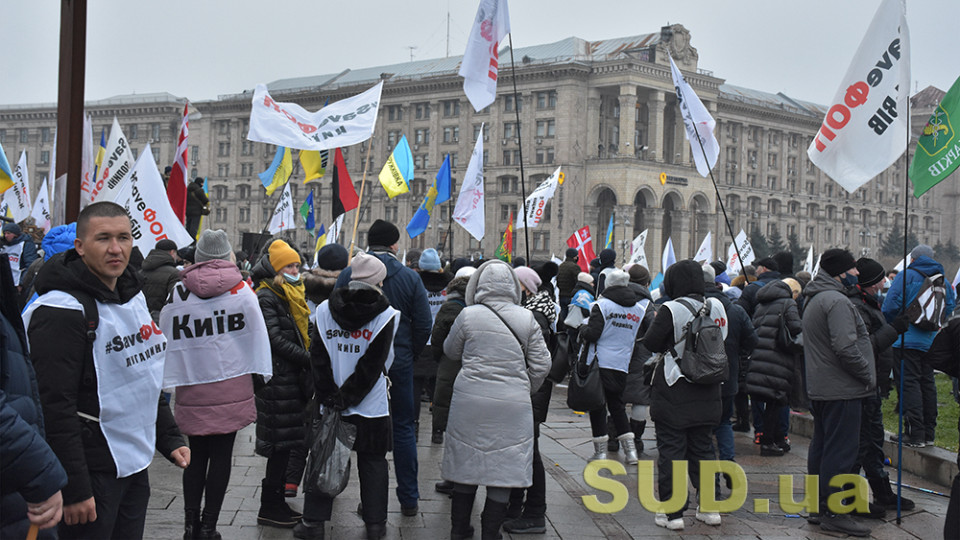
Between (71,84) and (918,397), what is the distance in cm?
877

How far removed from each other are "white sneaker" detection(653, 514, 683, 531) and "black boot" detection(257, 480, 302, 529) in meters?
2.69

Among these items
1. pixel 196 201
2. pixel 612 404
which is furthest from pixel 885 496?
pixel 196 201

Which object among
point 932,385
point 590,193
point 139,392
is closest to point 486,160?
point 590,193

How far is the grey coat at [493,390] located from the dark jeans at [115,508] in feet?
7.44

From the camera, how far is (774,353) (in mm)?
9609

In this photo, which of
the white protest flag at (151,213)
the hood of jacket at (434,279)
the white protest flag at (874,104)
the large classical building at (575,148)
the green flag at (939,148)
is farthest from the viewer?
the large classical building at (575,148)

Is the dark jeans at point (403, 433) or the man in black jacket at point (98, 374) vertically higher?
the man in black jacket at point (98, 374)

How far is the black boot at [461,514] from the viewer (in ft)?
20.2

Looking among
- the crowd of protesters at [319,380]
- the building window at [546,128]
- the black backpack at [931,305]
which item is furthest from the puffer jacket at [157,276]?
the building window at [546,128]

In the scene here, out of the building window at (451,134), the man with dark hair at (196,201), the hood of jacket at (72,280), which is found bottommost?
the hood of jacket at (72,280)

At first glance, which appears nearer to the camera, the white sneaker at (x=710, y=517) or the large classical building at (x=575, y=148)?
the white sneaker at (x=710, y=517)

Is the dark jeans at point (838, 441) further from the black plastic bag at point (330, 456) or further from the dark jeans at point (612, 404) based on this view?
the black plastic bag at point (330, 456)

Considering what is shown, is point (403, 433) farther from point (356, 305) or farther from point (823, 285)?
point (823, 285)

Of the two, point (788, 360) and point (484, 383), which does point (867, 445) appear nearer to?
point (788, 360)
